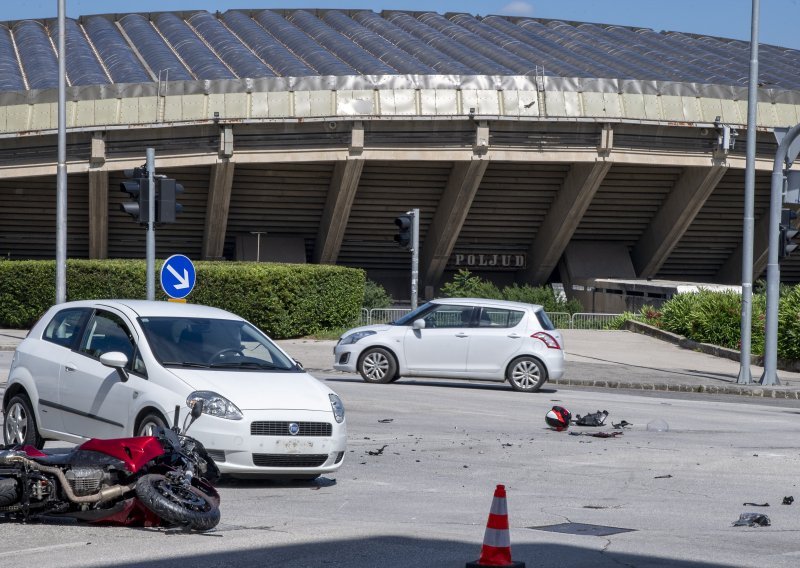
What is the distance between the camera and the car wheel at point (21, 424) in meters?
11.0

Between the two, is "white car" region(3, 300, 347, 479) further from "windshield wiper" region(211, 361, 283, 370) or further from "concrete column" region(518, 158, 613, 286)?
"concrete column" region(518, 158, 613, 286)

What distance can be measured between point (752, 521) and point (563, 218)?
30061mm

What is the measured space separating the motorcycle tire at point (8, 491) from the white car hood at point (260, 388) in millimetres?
2125

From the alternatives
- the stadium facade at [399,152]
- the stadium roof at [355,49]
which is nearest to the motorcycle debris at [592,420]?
the stadium facade at [399,152]

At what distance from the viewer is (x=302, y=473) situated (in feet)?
31.9

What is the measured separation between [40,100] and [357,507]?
1080 inches

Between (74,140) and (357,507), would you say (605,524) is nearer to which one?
(357,507)

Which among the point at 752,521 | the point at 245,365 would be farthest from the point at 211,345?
the point at 752,521

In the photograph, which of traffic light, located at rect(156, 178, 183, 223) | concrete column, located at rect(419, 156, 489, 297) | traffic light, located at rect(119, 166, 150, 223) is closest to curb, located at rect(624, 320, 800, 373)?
concrete column, located at rect(419, 156, 489, 297)

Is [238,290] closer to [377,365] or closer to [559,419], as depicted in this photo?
[377,365]

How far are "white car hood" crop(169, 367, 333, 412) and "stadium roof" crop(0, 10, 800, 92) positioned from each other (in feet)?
92.6

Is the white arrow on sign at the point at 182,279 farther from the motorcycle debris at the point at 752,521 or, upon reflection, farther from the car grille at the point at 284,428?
the motorcycle debris at the point at 752,521

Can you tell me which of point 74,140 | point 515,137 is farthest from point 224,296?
point 515,137

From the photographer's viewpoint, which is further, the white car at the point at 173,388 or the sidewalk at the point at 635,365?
the sidewalk at the point at 635,365
